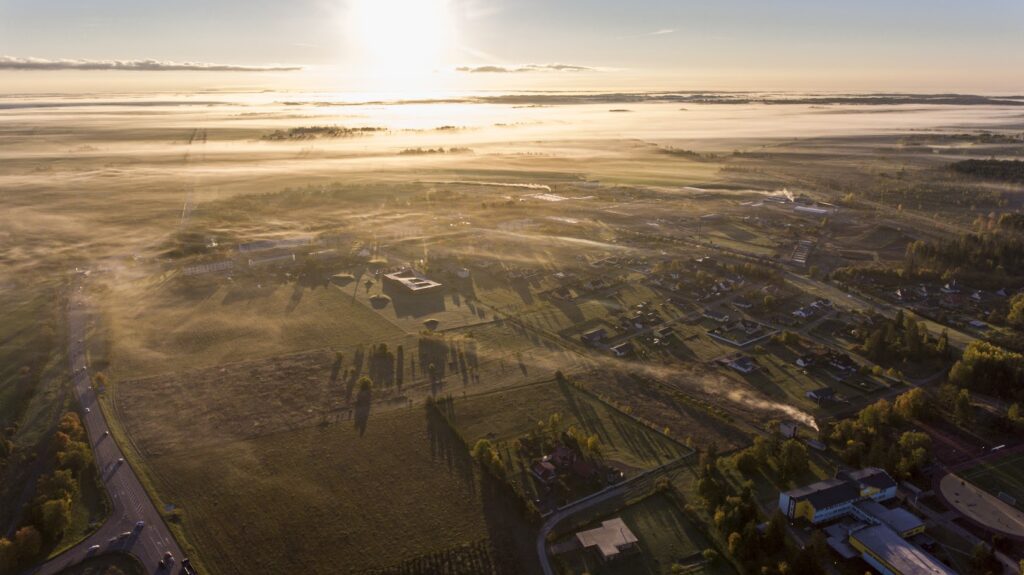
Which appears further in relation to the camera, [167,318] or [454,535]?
[167,318]

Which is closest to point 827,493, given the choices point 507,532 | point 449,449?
point 507,532

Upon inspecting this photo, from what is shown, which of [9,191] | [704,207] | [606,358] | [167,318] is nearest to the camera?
[606,358]

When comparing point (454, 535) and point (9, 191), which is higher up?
point (9, 191)

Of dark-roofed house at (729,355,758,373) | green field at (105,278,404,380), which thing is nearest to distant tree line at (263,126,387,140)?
green field at (105,278,404,380)

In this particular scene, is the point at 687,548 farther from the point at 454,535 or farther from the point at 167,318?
the point at 167,318

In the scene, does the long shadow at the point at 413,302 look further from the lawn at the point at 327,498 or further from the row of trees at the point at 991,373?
the row of trees at the point at 991,373

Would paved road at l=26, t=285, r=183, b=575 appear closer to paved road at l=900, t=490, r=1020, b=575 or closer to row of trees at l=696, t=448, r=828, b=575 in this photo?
row of trees at l=696, t=448, r=828, b=575

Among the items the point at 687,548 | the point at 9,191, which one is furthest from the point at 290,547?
the point at 9,191
